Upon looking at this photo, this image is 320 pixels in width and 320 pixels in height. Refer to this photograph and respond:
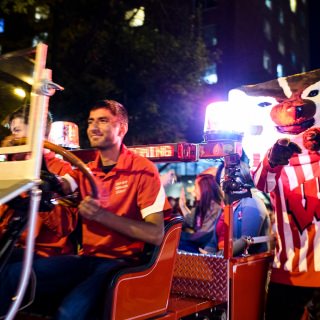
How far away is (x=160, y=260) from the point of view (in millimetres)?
2789

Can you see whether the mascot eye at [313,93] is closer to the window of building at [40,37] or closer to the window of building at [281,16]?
the window of building at [40,37]

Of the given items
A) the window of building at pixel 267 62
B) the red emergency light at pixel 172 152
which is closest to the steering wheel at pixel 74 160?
the red emergency light at pixel 172 152

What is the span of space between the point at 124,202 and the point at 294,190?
1.55 metres

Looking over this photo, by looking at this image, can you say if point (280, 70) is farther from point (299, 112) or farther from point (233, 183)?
point (233, 183)

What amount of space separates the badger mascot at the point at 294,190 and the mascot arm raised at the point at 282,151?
0.01m

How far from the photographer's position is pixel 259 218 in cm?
415

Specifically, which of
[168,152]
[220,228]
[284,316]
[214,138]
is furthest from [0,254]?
[220,228]

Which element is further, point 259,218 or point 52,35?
point 52,35

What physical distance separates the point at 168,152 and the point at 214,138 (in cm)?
38

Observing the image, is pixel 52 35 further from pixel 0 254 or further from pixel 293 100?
pixel 0 254

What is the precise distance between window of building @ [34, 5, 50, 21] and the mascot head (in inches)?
316

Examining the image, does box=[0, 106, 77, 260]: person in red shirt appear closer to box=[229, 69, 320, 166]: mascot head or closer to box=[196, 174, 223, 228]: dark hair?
box=[229, 69, 320, 166]: mascot head

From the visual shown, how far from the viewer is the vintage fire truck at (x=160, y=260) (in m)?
1.97

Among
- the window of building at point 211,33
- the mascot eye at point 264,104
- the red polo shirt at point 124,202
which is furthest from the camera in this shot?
the window of building at point 211,33
